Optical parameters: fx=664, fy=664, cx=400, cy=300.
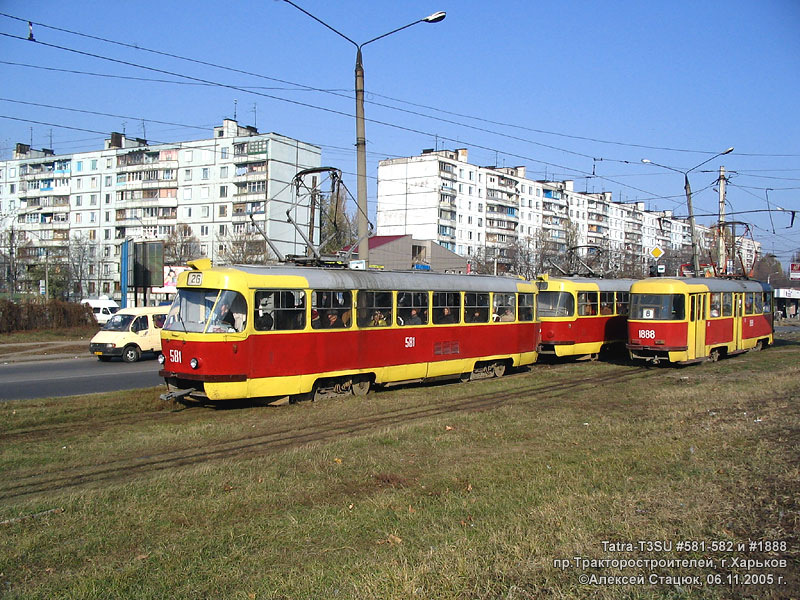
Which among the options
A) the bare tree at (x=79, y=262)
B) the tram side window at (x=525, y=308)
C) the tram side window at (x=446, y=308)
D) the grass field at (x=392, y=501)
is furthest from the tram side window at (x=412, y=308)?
the bare tree at (x=79, y=262)

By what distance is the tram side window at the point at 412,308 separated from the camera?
1583 centimetres

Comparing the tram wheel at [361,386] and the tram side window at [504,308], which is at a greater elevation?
the tram side window at [504,308]

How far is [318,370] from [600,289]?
14225mm

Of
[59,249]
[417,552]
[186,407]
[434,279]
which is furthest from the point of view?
[59,249]

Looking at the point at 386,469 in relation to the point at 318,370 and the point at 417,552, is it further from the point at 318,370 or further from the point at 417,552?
the point at 318,370

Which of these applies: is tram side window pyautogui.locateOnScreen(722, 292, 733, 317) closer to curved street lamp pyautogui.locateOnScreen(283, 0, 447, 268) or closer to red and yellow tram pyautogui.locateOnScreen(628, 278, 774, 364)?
red and yellow tram pyautogui.locateOnScreen(628, 278, 774, 364)

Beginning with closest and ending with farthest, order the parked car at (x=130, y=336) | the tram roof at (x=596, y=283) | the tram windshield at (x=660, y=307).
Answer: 1. the tram windshield at (x=660, y=307)
2. the tram roof at (x=596, y=283)
3. the parked car at (x=130, y=336)

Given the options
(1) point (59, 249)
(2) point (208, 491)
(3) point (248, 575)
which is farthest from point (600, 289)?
(1) point (59, 249)

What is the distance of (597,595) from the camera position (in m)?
4.57

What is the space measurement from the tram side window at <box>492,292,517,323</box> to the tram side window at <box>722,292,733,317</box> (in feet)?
31.3

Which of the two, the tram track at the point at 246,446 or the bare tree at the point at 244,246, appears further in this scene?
the bare tree at the point at 244,246

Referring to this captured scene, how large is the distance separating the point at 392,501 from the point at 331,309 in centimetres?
755

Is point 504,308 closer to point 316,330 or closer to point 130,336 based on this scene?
point 316,330

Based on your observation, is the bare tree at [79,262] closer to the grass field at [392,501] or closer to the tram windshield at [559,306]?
the tram windshield at [559,306]
